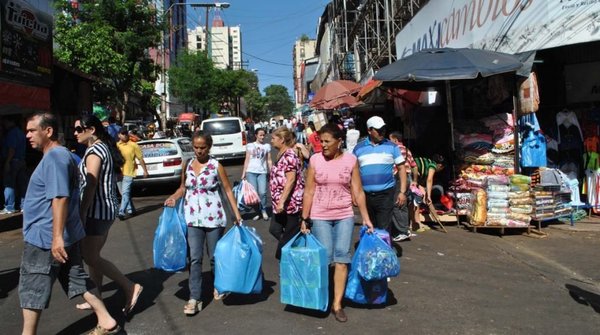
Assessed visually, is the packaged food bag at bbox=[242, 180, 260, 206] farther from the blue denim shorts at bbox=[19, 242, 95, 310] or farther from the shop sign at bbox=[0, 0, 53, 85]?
the shop sign at bbox=[0, 0, 53, 85]

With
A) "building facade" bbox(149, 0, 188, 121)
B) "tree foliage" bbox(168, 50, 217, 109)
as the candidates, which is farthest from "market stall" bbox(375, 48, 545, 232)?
"tree foliage" bbox(168, 50, 217, 109)

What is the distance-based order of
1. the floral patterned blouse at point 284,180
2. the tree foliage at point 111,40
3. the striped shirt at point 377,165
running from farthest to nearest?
the tree foliage at point 111,40 → the striped shirt at point 377,165 → the floral patterned blouse at point 284,180

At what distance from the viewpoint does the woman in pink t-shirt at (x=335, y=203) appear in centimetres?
449

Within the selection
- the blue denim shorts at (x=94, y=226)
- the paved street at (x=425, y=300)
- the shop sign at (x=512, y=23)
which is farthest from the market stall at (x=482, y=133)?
the blue denim shorts at (x=94, y=226)

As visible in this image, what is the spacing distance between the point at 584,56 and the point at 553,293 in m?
5.41

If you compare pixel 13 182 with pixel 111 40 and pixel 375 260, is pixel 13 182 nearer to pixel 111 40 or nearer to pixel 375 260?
pixel 375 260

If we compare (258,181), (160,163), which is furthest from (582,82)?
(160,163)

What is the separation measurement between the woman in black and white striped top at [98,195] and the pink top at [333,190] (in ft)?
5.84

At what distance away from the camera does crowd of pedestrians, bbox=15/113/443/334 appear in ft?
12.2

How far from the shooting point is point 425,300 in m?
5.04

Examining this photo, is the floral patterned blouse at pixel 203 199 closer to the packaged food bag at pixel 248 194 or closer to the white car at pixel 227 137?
the packaged food bag at pixel 248 194

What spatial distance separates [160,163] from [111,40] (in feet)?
20.4

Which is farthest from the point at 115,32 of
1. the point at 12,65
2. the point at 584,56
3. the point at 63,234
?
the point at 63,234

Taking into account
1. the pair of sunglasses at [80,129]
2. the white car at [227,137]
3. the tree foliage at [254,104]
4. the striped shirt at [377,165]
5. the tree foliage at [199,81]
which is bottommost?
the striped shirt at [377,165]
